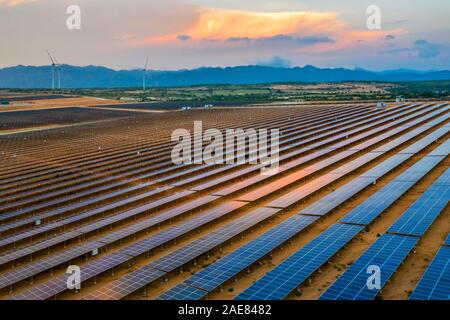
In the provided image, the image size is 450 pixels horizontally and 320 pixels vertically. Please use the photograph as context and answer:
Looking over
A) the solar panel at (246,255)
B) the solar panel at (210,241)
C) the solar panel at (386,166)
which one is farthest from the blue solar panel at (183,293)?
the solar panel at (386,166)

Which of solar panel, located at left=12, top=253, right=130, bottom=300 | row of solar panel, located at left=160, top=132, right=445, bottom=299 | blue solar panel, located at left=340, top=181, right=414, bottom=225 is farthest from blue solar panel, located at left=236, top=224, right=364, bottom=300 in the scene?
solar panel, located at left=12, top=253, right=130, bottom=300

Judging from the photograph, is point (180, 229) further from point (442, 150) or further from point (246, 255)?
point (442, 150)

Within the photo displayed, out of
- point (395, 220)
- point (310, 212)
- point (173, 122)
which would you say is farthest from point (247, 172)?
point (173, 122)

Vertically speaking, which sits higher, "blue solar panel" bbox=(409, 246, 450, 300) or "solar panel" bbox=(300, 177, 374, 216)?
"solar panel" bbox=(300, 177, 374, 216)

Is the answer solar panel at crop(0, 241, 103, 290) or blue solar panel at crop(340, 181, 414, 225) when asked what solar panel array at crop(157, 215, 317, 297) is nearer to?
blue solar panel at crop(340, 181, 414, 225)

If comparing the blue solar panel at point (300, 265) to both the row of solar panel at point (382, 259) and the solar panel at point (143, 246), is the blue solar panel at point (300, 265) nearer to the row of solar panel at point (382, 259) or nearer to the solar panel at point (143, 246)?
the row of solar panel at point (382, 259)
